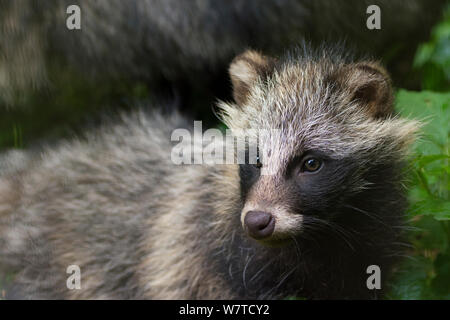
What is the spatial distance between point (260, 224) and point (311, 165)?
16.4 inches

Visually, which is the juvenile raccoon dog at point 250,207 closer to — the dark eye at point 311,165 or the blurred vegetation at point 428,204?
the dark eye at point 311,165

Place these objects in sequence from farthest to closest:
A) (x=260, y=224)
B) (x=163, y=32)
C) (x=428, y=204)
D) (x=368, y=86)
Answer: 1. (x=163, y=32)
2. (x=428, y=204)
3. (x=368, y=86)
4. (x=260, y=224)

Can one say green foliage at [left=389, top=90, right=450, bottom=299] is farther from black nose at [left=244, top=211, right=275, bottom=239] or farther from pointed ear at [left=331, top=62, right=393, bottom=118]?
black nose at [left=244, top=211, right=275, bottom=239]

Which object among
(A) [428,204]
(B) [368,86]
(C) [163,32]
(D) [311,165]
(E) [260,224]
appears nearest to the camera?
(E) [260,224]

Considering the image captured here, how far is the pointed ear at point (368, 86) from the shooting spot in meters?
3.11

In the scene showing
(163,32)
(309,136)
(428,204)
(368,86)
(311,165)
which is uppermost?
(163,32)

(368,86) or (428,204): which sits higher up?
(368,86)

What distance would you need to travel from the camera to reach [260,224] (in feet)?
9.02

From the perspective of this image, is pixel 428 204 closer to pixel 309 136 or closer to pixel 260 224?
pixel 309 136

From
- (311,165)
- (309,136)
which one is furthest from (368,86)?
(311,165)

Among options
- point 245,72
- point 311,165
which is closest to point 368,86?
point 311,165

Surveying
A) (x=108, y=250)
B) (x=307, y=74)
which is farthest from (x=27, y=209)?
(x=307, y=74)

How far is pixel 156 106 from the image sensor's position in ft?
16.2

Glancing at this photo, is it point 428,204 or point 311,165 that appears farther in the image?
point 428,204
